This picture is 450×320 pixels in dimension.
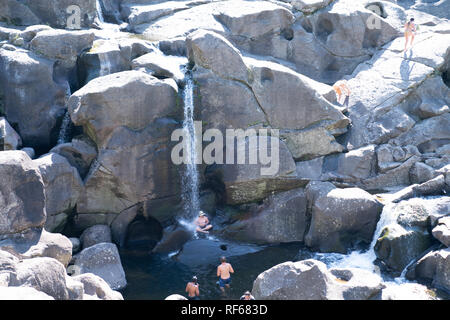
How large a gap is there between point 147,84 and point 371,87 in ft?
29.3

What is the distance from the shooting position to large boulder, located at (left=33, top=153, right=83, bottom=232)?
16625mm

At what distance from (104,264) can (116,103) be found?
517cm

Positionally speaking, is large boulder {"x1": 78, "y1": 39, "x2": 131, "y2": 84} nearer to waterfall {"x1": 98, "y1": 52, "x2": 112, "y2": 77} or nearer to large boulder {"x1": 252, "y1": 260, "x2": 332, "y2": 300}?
waterfall {"x1": 98, "y1": 52, "x2": 112, "y2": 77}

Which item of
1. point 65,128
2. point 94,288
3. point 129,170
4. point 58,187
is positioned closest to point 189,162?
point 129,170

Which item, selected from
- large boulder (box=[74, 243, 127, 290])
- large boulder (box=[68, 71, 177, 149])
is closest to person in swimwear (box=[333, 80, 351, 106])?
large boulder (box=[68, 71, 177, 149])

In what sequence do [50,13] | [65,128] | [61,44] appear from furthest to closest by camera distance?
1. [50,13]
2. [61,44]
3. [65,128]

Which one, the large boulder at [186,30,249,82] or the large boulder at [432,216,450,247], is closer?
the large boulder at [432,216,450,247]

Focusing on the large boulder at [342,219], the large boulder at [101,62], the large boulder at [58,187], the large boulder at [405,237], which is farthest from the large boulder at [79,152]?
the large boulder at [405,237]

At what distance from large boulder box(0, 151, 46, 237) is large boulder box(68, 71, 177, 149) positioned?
3.83 meters

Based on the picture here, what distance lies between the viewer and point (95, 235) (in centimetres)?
1709

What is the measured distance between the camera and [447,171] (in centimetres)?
1631

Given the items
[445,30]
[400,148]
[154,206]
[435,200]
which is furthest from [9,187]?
[445,30]

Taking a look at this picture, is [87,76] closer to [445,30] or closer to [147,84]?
[147,84]

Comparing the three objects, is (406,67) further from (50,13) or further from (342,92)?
(50,13)
